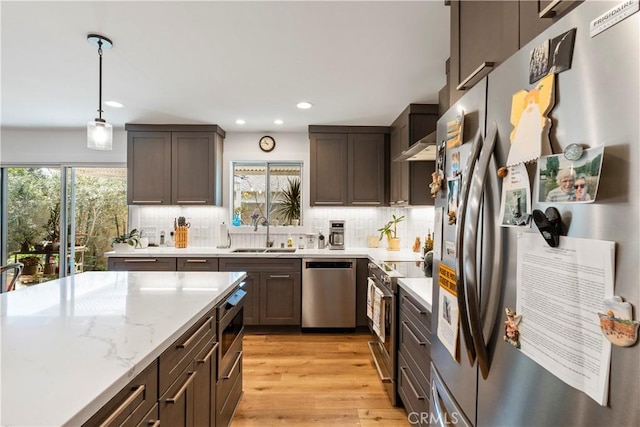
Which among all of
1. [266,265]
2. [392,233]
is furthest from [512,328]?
[392,233]

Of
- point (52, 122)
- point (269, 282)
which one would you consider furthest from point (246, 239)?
point (52, 122)

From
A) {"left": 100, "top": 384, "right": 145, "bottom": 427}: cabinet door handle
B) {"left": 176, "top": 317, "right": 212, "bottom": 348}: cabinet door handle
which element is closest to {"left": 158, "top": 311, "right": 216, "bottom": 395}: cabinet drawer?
{"left": 176, "top": 317, "right": 212, "bottom": 348}: cabinet door handle

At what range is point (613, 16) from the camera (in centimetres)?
50

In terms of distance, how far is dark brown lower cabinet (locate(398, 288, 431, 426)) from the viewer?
1657 mm

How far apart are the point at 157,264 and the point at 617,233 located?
13.1 feet

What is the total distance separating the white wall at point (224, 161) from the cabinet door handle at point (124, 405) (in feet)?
10.9

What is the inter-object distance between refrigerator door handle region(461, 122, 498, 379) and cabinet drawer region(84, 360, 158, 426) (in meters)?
1.00

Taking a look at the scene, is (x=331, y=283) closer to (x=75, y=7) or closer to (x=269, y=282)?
(x=269, y=282)

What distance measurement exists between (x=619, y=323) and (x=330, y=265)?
3.23 metres

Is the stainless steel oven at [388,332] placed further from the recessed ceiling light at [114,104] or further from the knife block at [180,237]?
the recessed ceiling light at [114,104]

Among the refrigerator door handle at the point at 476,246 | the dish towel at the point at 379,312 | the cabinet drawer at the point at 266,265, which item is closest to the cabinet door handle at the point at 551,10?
the refrigerator door handle at the point at 476,246

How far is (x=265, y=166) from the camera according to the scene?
435 centimetres

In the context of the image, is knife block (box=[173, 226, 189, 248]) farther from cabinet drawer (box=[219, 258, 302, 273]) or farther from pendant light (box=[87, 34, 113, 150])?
pendant light (box=[87, 34, 113, 150])

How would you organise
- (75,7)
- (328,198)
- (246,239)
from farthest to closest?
(246,239) < (328,198) < (75,7)
